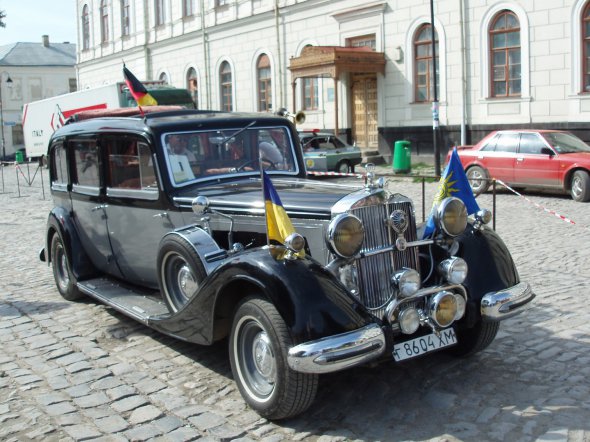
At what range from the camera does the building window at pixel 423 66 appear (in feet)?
74.7

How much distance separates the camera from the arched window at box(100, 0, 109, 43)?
40031 mm

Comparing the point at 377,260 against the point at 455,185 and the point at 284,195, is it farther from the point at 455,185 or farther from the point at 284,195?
the point at 455,185

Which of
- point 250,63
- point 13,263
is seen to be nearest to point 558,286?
point 13,263

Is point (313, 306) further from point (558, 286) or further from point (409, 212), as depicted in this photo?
point (558, 286)

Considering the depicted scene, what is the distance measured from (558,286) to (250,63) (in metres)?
24.3

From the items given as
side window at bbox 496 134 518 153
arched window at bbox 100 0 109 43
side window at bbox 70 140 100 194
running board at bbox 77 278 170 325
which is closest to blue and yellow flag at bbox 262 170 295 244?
running board at bbox 77 278 170 325

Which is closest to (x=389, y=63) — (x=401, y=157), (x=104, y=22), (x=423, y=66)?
(x=423, y=66)

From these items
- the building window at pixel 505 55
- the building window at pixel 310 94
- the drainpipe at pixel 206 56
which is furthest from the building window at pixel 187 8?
the building window at pixel 505 55

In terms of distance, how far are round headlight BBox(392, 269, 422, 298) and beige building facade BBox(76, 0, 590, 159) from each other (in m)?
16.2

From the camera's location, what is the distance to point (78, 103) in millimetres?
24828

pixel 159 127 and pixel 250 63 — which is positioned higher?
pixel 250 63

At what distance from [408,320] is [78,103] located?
74.2 feet

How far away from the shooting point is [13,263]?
31.7 ft

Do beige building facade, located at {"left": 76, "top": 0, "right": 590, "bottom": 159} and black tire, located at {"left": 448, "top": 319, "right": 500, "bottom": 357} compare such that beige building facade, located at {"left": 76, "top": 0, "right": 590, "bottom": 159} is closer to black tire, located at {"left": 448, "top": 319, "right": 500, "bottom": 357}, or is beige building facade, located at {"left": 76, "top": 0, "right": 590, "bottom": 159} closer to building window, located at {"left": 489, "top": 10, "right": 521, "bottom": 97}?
building window, located at {"left": 489, "top": 10, "right": 521, "bottom": 97}
